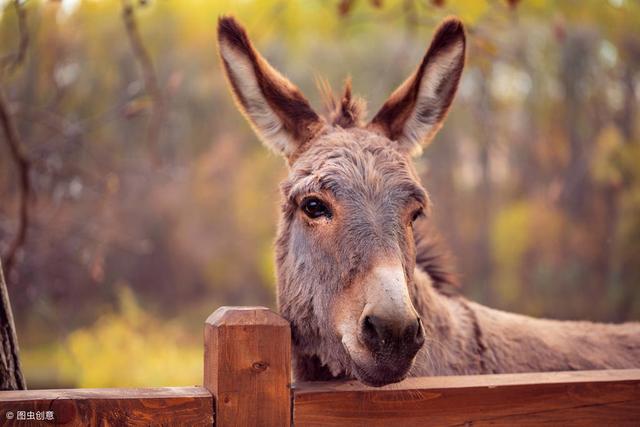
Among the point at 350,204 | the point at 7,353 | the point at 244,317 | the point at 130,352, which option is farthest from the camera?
the point at 130,352

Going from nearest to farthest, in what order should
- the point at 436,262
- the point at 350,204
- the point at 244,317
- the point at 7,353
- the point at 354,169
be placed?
the point at 244,317
the point at 7,353
the point at 350,204
the point at 354,169
the point at 436,262

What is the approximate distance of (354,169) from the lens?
7.96 ft

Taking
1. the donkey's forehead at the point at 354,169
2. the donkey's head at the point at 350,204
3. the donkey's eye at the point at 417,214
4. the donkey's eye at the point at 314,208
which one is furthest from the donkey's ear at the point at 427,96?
the donkey's eye at the point at 314,208

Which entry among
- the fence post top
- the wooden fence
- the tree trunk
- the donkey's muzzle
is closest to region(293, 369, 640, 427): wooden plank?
the wooden fence

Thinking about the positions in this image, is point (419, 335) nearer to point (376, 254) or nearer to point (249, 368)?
point (376, 254)

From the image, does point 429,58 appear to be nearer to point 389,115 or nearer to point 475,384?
point 389,115

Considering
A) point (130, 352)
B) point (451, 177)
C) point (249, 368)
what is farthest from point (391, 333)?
point (451, 177)

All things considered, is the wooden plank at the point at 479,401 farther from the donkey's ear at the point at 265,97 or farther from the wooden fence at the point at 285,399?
the donkey's ear at the point at 265,97

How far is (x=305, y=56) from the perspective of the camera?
A: 21.4m

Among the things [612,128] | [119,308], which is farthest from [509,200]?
[119,308]

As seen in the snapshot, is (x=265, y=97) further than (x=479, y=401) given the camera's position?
Yes

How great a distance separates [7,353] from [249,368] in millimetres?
825

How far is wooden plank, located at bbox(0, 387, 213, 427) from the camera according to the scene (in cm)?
170

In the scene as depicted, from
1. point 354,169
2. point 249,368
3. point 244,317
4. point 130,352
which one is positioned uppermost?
point 354,169
